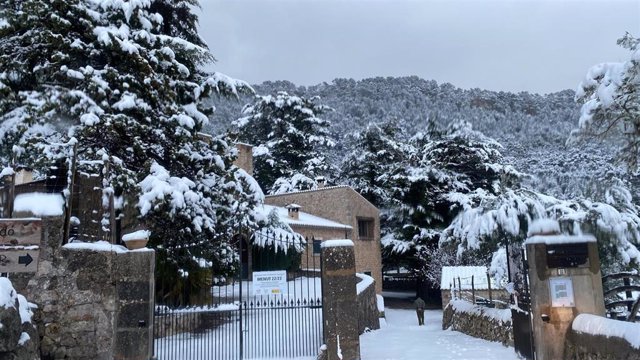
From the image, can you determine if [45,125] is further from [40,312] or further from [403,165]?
[403,165]

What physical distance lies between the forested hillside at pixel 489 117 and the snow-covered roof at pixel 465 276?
15.8 ft

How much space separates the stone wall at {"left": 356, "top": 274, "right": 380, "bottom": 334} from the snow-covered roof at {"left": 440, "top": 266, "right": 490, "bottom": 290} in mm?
5162


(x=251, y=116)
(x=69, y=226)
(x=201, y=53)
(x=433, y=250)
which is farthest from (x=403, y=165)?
(x=69, y=226)

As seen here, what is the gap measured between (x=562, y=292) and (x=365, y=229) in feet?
76.2

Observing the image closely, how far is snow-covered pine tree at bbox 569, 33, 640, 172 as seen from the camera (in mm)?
7414

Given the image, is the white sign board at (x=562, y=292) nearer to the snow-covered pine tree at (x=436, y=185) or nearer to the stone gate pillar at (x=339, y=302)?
the stone gate pillar at (x=339, y=302)

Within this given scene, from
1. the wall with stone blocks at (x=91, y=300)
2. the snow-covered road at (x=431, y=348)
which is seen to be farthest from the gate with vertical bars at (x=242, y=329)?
the snow-covered road at (x=431, y=348)

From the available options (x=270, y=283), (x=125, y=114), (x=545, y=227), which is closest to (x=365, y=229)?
(x=125, y=114)

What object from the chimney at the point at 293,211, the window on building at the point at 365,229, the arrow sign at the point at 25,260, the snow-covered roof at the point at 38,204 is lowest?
the arrow sign at the point at 25,260

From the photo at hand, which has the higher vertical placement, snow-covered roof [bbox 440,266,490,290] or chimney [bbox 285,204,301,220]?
chimney [bbox 285,204,301,220]

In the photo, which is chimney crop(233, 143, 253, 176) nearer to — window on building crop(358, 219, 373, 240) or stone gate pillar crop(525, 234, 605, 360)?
window on building crop(358, 219, 373, 240)

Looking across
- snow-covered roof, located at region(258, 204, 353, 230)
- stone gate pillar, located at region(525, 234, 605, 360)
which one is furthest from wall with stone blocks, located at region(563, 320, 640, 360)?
snow-covered roof, located at region(258, 204, 353, 230)

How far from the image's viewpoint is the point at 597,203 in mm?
9906

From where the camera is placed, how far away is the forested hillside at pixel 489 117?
47.8ft
